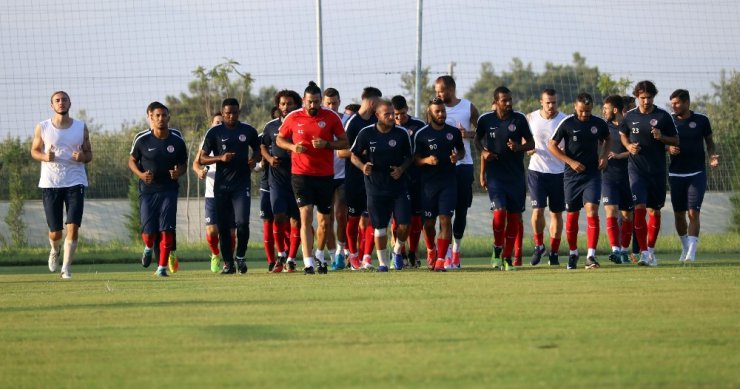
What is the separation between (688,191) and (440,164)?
12.7 ft

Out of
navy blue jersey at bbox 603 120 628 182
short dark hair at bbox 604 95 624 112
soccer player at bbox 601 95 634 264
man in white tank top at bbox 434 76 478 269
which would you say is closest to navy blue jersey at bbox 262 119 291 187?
man in white tank top at bbox 434 76 478 269

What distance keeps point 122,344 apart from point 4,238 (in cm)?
1879

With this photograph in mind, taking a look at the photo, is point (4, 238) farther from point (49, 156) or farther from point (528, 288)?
point (528, 288)

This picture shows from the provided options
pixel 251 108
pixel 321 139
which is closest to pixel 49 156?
pixel 321 139

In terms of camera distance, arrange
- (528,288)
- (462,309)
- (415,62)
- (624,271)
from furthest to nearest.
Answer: (415,62), (624,271), (528,288), (462,309)

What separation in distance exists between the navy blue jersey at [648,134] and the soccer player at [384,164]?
3254mm

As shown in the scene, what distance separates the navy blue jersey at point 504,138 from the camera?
682 inches

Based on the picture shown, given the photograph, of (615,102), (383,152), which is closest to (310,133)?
(383,152)

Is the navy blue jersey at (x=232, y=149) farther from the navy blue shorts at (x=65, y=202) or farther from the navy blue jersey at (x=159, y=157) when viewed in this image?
the navy blue shorts at (x=65, y=202)

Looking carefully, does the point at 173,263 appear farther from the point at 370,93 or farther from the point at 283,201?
the point at 370,93

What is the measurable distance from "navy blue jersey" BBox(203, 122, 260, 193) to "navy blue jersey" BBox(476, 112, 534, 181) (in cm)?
294

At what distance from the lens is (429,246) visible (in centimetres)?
1770

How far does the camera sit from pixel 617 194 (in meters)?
18.2

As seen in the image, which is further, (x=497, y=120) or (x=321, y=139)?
(x=497, y=120)
